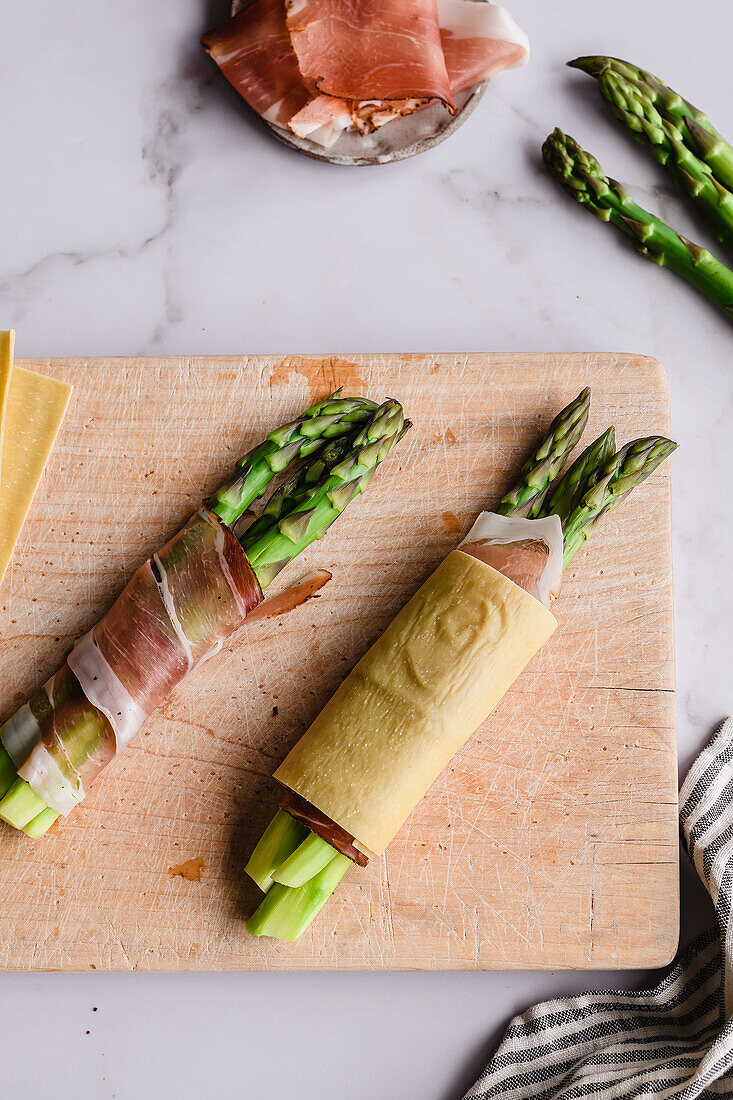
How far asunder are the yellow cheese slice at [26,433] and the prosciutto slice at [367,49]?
1.03 m

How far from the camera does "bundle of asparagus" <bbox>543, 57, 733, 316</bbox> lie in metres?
2.25

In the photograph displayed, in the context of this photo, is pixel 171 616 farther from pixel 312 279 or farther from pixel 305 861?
pixel 312 279

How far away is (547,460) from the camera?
2059 millimetres

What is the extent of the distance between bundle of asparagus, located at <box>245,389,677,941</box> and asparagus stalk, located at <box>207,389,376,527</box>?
0.43 metres

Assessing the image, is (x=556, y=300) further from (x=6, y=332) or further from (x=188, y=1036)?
(x=188, y=1036)

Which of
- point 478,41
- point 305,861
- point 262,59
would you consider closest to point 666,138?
point 478,41

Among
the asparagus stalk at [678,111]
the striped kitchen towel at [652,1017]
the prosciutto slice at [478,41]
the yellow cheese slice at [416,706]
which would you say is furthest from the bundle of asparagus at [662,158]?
the striped kitchen towel at [652,1017]

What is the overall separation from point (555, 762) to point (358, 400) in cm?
102

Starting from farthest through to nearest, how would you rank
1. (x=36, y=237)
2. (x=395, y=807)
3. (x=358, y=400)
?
(x=36, y=237)
(x=358, y=400)
(x=395, y=807)

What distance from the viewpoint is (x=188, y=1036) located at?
2160 mm

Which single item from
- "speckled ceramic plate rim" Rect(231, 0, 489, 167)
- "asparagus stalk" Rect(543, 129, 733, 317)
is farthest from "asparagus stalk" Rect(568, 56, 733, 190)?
"speckled ceramic plate rim" Rect(231, 0, 489, 167)

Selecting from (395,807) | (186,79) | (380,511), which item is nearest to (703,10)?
(186,79)

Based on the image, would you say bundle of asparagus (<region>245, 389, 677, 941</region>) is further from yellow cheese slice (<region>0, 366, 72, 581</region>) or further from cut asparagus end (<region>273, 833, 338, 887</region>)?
yellow cheese slice (<region>0, 366, 72, 581</region>)

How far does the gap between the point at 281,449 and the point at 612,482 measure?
2.64 feet
